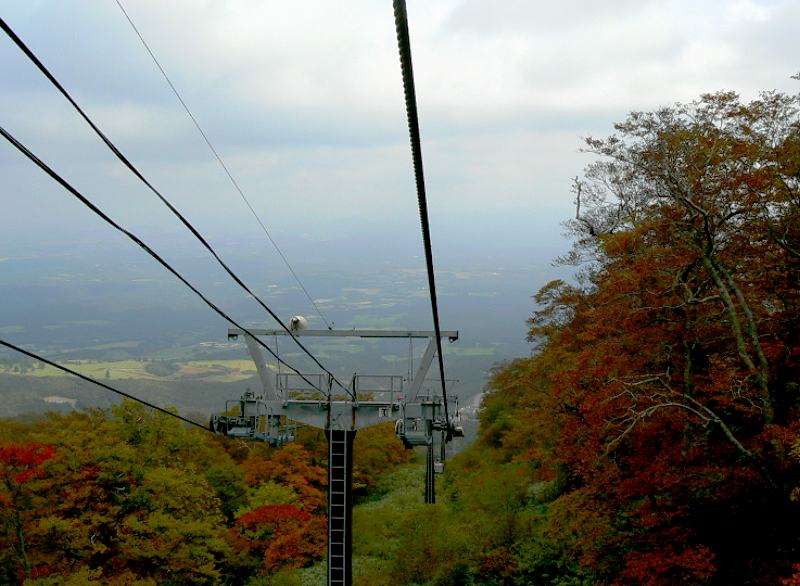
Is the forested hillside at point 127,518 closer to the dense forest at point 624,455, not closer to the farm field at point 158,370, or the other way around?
the dense forest at point 624,455

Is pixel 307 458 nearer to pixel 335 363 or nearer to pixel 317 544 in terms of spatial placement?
pixel 317 544

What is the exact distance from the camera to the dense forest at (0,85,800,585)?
1373 cm

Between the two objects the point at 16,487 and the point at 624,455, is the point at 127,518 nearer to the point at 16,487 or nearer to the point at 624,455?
the point at 16,487

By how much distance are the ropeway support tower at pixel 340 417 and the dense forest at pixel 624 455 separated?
13.1ft

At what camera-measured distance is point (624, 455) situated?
1748cm

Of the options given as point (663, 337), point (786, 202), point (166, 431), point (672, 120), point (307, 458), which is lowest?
point (307, 458)

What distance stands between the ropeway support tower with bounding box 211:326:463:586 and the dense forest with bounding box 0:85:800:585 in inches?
157

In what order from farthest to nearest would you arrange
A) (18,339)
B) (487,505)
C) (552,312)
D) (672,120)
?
(18,339) < (552,312) < (487,505) < (672,120)

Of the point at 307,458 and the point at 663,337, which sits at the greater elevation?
the point at 663,337

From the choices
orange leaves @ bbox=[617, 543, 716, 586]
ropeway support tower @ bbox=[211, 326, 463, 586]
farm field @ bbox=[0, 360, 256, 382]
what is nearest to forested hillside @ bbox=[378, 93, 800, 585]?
orange leaves @ bbox=[617, 543, 716, 586]

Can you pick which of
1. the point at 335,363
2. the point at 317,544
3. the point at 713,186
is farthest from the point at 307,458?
the point at 335,363

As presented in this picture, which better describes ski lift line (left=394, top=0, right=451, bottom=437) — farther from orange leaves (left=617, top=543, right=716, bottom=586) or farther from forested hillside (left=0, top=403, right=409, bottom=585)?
forested hillside (left=0, top=403, right=409, bottom=585)

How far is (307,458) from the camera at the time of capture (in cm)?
3709

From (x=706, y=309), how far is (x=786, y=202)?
9.98 feet
